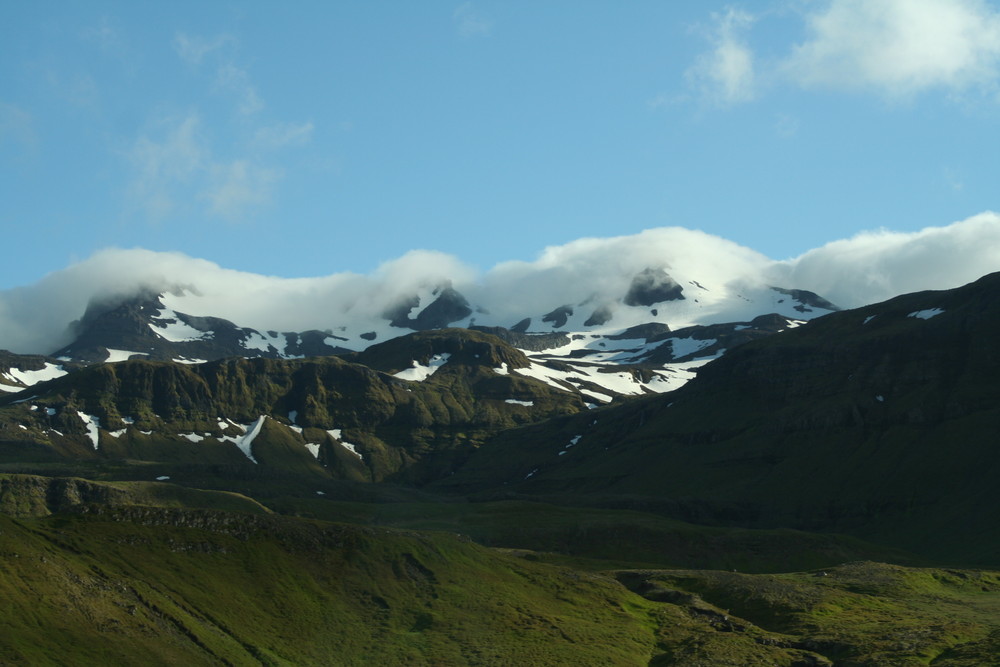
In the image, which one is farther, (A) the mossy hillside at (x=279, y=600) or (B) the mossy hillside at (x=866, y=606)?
(B) the mossy hillside at (x=866, y=606)

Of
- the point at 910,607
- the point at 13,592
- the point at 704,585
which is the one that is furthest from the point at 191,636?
the point at 910,607

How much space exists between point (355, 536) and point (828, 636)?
2193 inches

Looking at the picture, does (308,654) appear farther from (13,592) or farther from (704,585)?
(704,585)

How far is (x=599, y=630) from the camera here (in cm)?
12681

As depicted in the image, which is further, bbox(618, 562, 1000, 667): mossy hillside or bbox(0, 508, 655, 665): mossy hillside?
bbox(618, 562, 1000, 667): mossy hillside

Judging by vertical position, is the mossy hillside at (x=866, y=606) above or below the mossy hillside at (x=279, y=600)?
below

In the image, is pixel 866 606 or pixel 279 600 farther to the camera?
pixel 866 606

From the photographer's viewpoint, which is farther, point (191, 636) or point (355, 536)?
point (355, 536)

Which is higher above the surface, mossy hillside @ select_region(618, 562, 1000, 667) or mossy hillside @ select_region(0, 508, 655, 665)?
mossy hillside @ select_region(0, 508, 655, 665)

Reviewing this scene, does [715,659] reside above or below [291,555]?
below

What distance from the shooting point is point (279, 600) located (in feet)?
390

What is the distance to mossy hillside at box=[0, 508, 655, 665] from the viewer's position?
99.7 meters

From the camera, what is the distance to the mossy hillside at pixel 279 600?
99688 mm

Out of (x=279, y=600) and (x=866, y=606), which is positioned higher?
(x=279, y=600)
